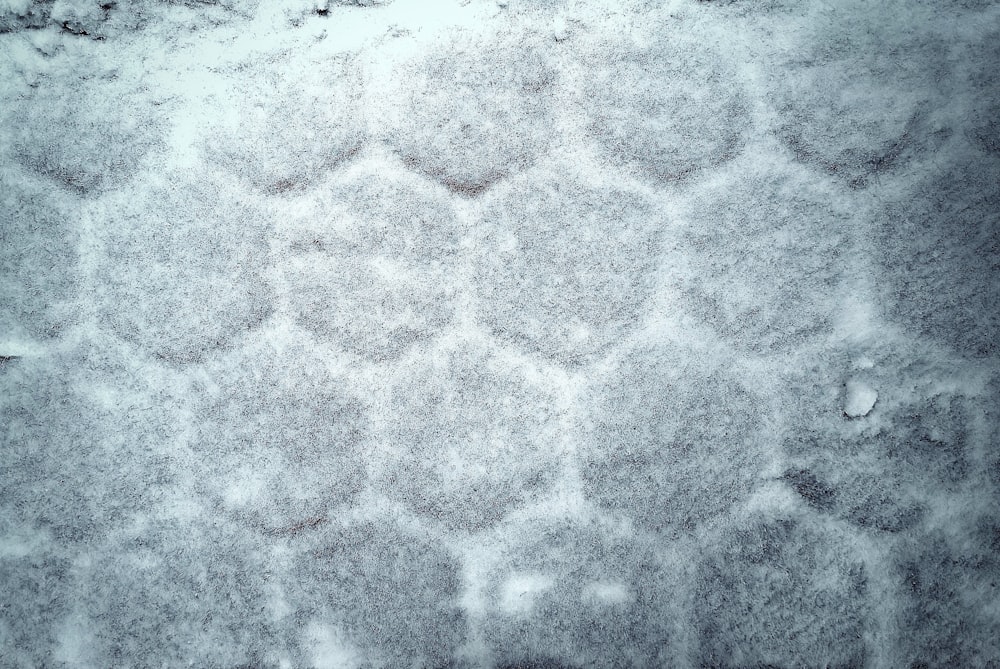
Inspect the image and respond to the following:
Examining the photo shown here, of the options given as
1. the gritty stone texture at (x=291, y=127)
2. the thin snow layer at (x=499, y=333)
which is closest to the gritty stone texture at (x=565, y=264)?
the thin snow layer at (x=499, y=333)

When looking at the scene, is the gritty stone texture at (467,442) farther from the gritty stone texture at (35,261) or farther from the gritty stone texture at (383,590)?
the gritty stone texture at (35,261)

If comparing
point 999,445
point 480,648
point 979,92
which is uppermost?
point 979,92

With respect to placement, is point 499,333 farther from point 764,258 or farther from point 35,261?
point 35,261

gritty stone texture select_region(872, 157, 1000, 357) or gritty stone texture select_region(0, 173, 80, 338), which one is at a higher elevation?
gritty stone texture select_region(872, 157, 1000, 357)

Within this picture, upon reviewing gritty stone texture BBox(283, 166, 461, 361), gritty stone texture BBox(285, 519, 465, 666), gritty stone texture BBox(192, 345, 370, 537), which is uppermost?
gritty stone texture BBox(283, 166, 461, 361)

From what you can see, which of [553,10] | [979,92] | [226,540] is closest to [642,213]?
[553,10]

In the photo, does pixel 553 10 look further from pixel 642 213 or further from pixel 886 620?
pixel 886 620

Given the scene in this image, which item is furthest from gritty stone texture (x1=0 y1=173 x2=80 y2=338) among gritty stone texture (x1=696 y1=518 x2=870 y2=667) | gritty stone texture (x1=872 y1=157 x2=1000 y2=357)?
gritty stone texture (x1=872 y1=157 x2=1000 y2=357)

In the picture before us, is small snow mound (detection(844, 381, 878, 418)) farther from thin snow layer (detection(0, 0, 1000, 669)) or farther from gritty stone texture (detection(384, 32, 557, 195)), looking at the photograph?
gritty stone texture (detection(384, 32, 557, 195))
